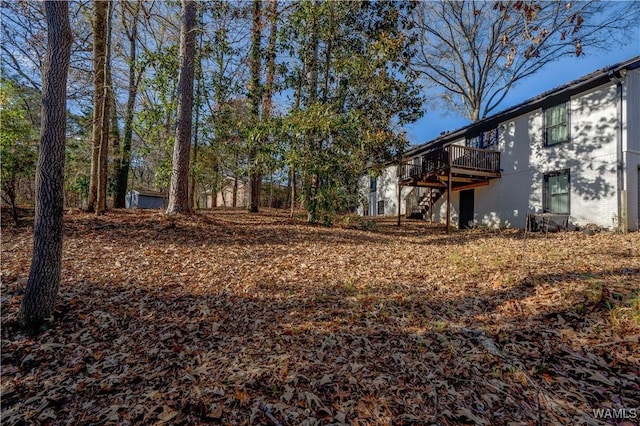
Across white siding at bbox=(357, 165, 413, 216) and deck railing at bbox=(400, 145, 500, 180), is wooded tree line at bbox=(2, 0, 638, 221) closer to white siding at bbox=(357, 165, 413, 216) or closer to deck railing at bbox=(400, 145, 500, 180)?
deck railing at bbox=(400, 145, 500, 180)

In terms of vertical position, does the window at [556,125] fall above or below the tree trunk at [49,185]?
above

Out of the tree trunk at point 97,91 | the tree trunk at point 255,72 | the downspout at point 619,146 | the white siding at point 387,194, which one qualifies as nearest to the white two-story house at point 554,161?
the downspout at point 619,146

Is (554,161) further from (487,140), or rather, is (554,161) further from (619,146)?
(487,140)

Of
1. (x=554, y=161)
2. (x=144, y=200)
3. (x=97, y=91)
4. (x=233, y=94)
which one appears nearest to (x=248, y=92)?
(x=233, y=94)

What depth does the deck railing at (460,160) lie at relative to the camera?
1205cm

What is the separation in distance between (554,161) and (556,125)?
1352mm

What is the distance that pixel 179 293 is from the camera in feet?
14.0

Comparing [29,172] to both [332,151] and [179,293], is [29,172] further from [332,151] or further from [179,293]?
[332,151]

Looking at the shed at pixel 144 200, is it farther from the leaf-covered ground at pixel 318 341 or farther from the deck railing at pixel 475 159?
the deck railing at pixel 475 159

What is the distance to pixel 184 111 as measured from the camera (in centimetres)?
773

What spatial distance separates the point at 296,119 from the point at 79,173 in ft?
29.6

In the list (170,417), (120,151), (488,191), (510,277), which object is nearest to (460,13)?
(488,191)

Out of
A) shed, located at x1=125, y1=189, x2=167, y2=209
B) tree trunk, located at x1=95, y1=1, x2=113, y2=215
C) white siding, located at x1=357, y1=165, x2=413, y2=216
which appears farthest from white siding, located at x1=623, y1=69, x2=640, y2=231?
shed, located at x1=125, y1=189, x2=167, y2=209

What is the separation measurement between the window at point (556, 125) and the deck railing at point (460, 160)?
2053 millimetres
